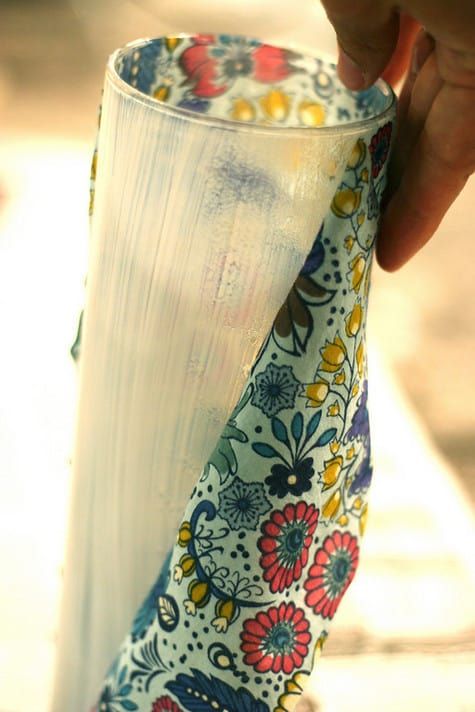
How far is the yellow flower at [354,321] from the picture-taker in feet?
1.18

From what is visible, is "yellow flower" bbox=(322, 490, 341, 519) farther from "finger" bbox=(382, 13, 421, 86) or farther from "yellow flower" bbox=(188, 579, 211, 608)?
"finger" bbox=(382, 13, 421, 86)

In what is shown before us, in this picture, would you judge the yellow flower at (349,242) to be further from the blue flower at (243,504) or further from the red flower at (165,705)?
the red flower at (165,705)

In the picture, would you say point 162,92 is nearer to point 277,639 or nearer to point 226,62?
point 226,62

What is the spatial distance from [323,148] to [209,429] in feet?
0.45

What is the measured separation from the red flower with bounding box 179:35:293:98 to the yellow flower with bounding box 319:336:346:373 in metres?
0.17

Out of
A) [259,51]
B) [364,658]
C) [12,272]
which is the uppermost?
[259,51]

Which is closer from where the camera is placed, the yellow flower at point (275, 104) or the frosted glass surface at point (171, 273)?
the frosted glass surface at point (171, 273)

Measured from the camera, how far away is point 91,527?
1.48 ft

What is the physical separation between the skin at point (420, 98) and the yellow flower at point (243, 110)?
83 mm

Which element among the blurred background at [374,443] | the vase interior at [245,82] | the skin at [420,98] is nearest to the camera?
the skin at [420,98]

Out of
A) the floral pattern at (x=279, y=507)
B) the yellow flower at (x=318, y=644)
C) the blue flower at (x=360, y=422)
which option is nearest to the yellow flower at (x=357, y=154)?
the floral pattern at (x=279, y=507)

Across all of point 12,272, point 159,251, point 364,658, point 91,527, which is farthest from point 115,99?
point 12,272

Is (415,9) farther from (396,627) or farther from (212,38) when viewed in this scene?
(396,627)

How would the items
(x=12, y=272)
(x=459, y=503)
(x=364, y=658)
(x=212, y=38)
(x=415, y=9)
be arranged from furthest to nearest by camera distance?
(x=12, y=272)
(x=459, y=503)
(x=364, y=658)
(x=212, y=38)
(x=415, y=9)
